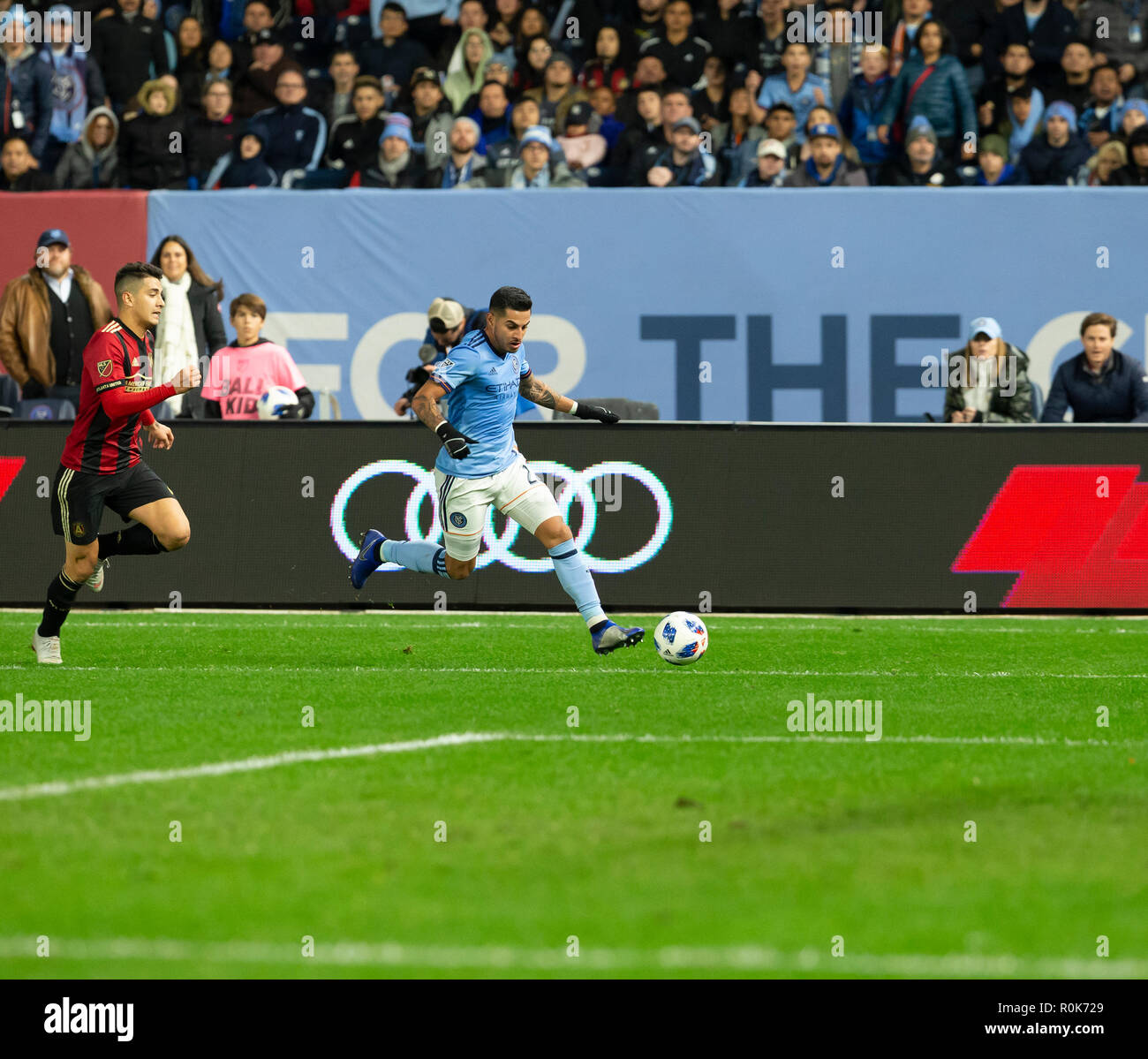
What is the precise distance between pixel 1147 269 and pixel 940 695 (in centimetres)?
968

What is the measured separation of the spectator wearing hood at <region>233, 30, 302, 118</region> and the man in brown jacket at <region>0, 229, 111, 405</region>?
3.87 metres

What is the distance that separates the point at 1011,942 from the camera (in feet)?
14.3

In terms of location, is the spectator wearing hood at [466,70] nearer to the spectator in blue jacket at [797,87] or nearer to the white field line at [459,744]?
the spectator in blue jacket at [797,87]

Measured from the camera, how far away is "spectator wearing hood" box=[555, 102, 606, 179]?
1900 cm

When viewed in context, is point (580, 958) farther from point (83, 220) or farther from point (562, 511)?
point (83, 220)

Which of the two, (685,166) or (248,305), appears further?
(685,166)

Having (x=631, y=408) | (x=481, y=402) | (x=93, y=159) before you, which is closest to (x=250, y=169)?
(x=93, y=159)

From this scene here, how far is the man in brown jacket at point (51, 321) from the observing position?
54.9 feet

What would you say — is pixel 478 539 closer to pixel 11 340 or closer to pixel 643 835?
pixel 643 835

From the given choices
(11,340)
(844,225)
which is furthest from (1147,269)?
(11,340)

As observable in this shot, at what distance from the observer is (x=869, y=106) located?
19016 millimetres

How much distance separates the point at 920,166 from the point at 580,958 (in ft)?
50.0

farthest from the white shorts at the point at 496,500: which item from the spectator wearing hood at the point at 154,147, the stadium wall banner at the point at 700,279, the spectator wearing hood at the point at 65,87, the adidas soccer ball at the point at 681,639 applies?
the spectator wearing hood at the point at 65,87
